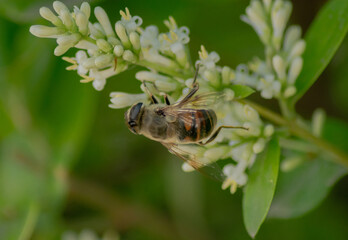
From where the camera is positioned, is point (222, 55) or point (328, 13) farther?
point (222, 55)

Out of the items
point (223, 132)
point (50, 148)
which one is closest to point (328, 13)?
point (223, 132)

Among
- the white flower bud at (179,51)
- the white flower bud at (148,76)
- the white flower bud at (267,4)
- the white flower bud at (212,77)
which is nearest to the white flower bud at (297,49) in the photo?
the white flower bud at (267,4)

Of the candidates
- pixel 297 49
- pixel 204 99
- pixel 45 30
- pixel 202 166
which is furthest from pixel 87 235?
pixel 297 49

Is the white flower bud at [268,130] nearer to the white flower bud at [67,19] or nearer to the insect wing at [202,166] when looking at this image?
the insect wing at [202,166]

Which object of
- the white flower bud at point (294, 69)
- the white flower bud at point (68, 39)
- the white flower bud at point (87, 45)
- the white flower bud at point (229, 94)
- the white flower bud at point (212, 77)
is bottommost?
the white flower bud at point (294, 69)

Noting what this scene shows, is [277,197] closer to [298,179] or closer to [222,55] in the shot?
[298,179]

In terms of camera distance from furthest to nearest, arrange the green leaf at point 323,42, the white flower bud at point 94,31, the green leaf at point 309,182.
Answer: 1. the green leaf at point 309,182
2. the green leaf at point 323,42
3. the white flower bud at point 94,31
